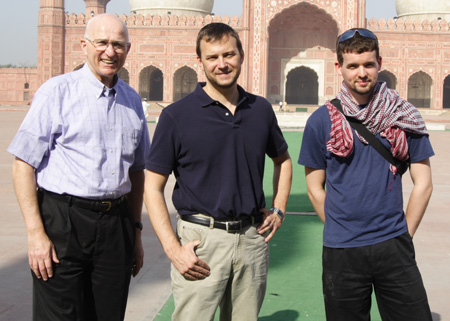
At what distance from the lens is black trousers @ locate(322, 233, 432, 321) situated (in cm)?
158

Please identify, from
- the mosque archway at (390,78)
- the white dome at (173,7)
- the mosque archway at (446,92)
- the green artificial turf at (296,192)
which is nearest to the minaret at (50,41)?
the white dome at (173,7)

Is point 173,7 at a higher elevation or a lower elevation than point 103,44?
higher

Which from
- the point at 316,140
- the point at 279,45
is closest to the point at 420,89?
the point at 279,45

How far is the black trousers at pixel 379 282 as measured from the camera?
1577 millimetres

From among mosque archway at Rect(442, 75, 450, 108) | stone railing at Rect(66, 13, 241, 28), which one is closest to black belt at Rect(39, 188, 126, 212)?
stone railing at Rect(66, 13, 241, 28)

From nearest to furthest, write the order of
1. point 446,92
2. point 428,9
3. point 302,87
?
point 302,87 → point 446,92 → point 428,9

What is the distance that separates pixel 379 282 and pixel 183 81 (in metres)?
23.9

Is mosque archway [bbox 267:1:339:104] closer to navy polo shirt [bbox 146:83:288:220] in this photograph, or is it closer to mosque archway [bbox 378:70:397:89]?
mosque archway [bbox 378:70:397:89]

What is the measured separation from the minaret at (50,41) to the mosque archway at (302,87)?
8990 millimetres

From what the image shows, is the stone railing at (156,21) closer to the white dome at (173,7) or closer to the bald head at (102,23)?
the white dome at (173,7)

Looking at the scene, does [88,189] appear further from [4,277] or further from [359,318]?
[4,277]

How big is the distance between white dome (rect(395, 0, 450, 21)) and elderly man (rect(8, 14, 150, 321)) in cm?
2652

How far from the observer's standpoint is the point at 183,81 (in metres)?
25.1

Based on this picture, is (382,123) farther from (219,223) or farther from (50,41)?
(50,41)
